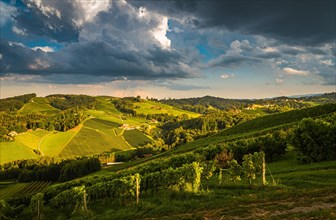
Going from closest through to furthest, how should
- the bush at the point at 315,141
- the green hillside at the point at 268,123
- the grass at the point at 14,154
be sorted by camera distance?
1. the bush at the point at 315,141
2. the green hillside at the point at 268,123
3. the grass at the point at 14,154

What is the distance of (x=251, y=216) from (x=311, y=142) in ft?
110

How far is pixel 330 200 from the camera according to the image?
2419 centimetres

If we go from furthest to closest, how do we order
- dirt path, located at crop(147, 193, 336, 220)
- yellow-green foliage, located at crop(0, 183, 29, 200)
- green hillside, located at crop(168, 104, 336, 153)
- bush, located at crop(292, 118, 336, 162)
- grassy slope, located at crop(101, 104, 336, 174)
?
yellow-green foliage, located at crop(0, 183, 29, 200) → green hillside, located at crop(168, 104, 336, 153) → grassy slope, located at crop(101, 104, 336, 174) → bush, located at crop(292, 118, 336, 162) → dirt path, located at crop(147, 193, 336, 220)

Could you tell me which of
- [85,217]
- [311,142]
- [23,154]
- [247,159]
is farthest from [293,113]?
[23,154]

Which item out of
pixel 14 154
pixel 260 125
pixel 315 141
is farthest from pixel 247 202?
pixel 14 154

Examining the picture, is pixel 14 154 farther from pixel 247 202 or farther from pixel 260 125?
pixel 247 202

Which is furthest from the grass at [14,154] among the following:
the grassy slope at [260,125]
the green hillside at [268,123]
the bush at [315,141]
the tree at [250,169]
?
the tree at [250,169]

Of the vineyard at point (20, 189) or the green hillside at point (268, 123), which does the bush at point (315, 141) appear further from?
the vineyard at point (20, 189)

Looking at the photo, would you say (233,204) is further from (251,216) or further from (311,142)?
(311,142)

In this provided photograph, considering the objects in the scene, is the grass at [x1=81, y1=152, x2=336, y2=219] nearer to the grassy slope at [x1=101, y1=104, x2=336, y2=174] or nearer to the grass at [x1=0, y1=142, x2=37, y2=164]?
the grassy slope at [x1=101, y1=104, x2=336, y2=174]

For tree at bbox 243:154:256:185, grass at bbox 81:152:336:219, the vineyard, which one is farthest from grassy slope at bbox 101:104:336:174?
grass at bbox 81:152:336:219

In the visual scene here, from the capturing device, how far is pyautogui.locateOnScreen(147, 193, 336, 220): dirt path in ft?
74.5

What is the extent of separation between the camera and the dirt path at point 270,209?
22719 millimetres

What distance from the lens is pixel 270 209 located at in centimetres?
2384
